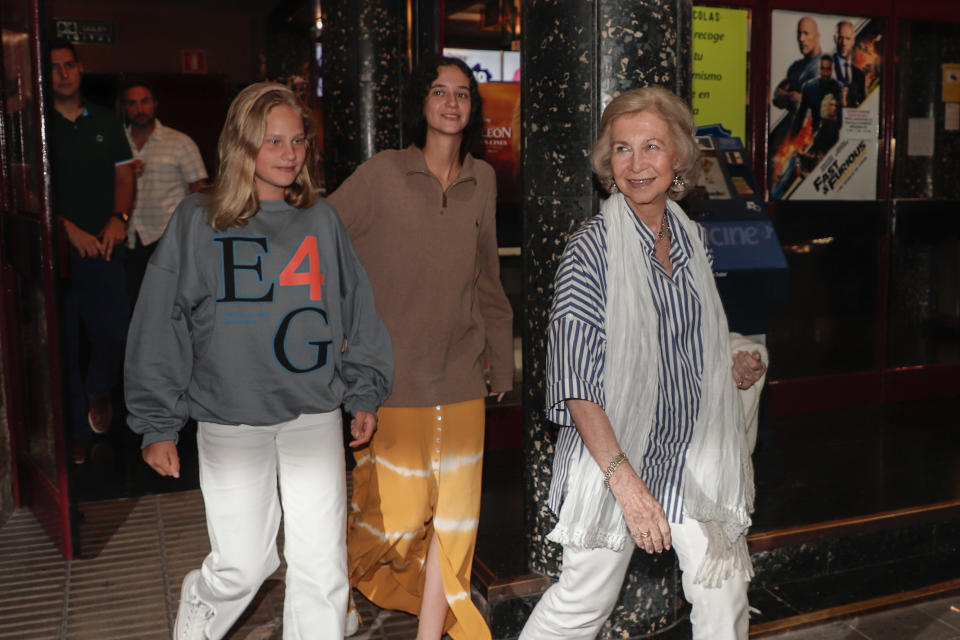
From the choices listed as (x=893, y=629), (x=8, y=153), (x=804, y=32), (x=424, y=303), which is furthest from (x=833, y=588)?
(x=8, y=153)

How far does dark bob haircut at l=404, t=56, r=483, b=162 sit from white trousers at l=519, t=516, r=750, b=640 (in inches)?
50.4

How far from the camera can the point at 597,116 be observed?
108 inches

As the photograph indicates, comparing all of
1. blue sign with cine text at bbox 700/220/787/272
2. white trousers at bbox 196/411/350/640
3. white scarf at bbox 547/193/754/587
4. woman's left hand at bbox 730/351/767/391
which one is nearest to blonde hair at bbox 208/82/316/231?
white trousers at bbox 196/411/350/640

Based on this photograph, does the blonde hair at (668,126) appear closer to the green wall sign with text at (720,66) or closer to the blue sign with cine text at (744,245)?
the blue sign with cine text at (744,245)

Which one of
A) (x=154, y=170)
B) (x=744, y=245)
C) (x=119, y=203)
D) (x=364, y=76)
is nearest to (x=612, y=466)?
(x=744, y=245)

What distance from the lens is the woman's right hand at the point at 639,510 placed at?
76.9 inches

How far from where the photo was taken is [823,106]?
213 inches

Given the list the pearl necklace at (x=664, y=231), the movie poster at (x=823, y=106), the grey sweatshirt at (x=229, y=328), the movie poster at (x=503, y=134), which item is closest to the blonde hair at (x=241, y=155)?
the grey sweatshirt at (x=229, y=328)

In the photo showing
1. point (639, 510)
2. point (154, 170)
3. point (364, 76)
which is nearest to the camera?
point (639, 510)

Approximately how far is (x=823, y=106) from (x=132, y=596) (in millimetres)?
4468

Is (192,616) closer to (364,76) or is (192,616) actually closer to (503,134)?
(364,76)

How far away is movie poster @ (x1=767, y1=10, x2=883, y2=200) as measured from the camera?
5.30 m

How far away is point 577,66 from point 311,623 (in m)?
1.72

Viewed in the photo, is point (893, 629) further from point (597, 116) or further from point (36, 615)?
point (36, 615)
